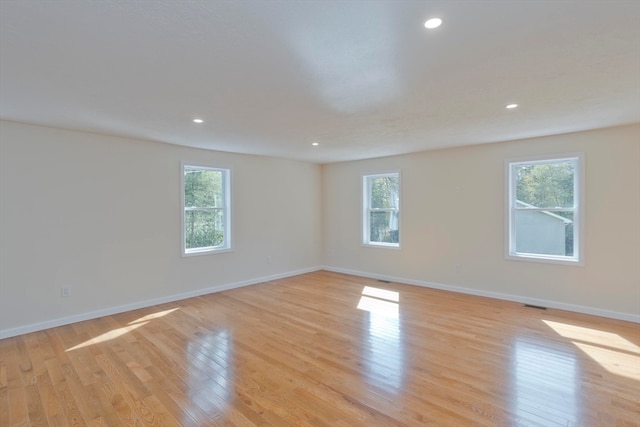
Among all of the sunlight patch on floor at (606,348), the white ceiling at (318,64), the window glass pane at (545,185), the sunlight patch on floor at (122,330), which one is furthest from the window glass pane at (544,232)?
the sunlight patch on floor at (122,330)

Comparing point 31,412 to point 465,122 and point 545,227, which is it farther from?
point 545,227

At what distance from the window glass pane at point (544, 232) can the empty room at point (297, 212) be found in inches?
1.1

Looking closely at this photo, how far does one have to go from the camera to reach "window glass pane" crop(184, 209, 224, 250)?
511 cm

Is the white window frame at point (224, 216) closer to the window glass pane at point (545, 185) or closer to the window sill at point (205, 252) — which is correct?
the window sill at point (205, 252)

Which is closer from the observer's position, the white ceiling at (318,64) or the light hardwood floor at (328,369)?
the white ceiling at (318,64)

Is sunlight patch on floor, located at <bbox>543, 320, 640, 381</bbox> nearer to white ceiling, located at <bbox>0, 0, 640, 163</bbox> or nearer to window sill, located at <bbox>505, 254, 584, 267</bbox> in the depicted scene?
window sill, located at <bbox>505, 254, 584, 267</bbox>

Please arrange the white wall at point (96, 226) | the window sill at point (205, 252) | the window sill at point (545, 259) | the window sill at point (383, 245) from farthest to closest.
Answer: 1. the window sill at point (383, 245)
2. the window sill at point (205, 252)
3. the window sill at point (545, 259)
4. the white wall at point (96, 226)

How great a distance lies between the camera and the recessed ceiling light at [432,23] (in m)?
1.68

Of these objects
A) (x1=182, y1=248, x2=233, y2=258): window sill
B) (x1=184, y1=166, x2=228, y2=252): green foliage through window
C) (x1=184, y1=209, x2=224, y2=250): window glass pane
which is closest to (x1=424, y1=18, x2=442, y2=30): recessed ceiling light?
(x1=184, y1=166, x2=228, y2=252): green foliage through window

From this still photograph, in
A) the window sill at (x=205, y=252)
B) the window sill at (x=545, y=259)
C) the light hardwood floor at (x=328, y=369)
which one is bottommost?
the light hardwood floor at (x=328, y=369)

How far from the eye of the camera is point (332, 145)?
16.2 ft

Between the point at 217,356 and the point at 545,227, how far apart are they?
15.1 ft

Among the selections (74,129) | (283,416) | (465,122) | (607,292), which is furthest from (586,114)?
(74,129)

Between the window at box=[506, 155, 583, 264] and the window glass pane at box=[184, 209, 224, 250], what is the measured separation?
15.2 feet
